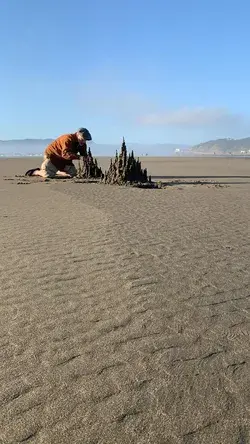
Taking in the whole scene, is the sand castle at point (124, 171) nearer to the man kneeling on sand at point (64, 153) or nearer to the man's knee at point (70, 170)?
the man kneeling on sand at point (64, 153)

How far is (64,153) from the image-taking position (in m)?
13.2

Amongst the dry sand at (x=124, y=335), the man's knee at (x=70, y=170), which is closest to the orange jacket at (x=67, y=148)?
the man's knee at (x=70, y=170)

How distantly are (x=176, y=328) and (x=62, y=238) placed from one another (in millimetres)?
2922

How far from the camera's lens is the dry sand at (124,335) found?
223 centimetres

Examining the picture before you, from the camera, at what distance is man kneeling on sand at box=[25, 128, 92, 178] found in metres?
13.1

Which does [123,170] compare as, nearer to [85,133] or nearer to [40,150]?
[85,133]

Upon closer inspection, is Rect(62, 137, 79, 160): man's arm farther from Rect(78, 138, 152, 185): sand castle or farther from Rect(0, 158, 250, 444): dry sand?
Rect(0, 158, 250, 444): dry sand

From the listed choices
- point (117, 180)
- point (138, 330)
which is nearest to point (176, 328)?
point (138, 330)

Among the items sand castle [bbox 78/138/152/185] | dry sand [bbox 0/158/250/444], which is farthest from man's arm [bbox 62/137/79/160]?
dry sand [bbox 0/158/250/444]

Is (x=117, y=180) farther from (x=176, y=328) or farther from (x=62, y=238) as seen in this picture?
(x=176, y=328)

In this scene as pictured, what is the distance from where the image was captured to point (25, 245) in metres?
5.52

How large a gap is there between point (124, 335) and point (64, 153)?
419 inches

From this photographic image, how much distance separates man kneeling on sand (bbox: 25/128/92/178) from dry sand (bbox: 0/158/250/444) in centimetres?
682

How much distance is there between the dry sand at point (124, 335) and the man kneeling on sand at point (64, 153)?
22.4 feet
